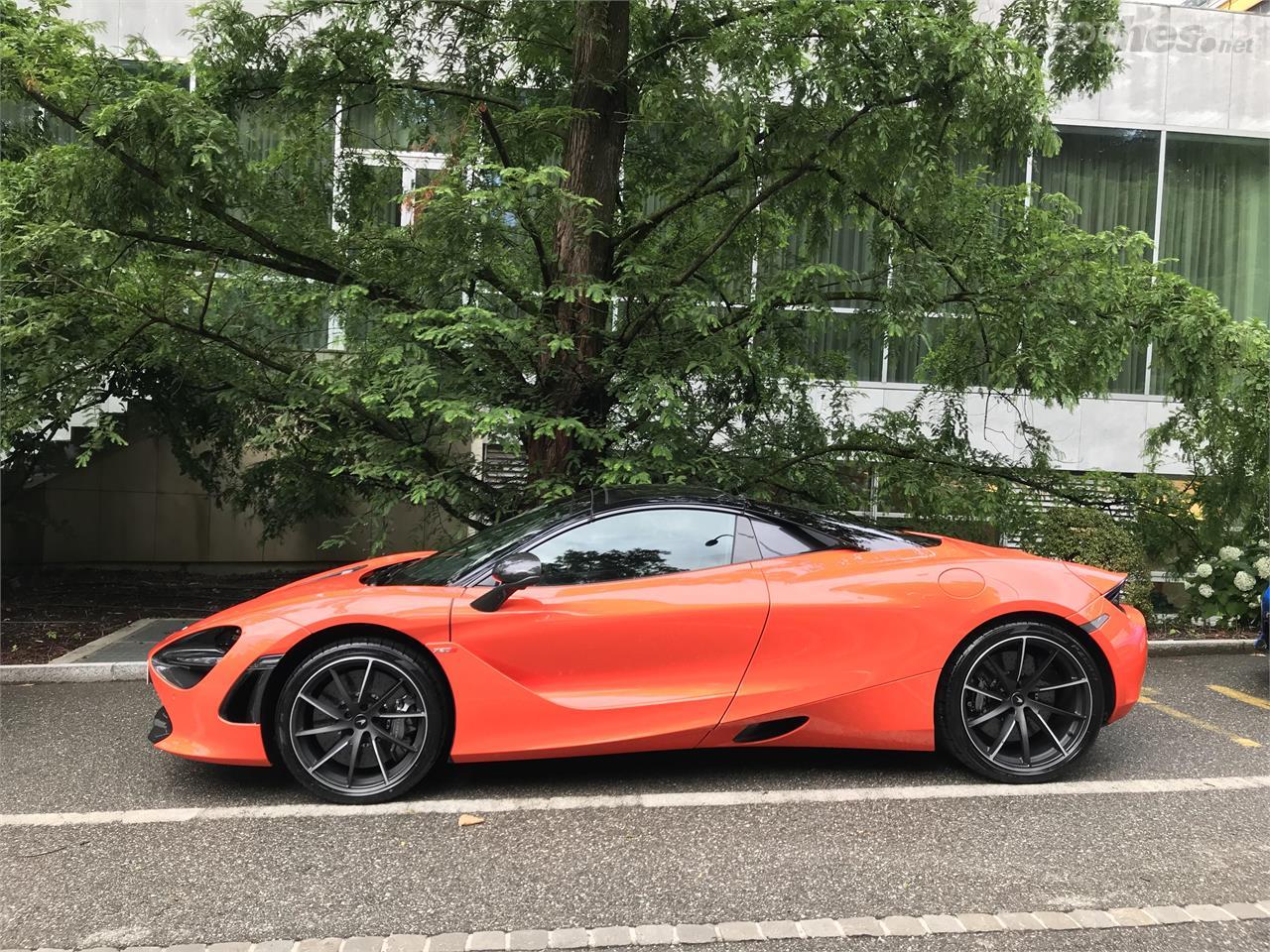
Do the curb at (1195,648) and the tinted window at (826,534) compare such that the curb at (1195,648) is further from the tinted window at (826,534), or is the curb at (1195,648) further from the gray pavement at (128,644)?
the gray pavement at (128,644)

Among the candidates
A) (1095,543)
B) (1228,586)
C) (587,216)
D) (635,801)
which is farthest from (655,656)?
(1228,586)

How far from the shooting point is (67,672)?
6012mm

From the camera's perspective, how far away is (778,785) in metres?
3.92

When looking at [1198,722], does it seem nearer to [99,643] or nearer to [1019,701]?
[1019,701]

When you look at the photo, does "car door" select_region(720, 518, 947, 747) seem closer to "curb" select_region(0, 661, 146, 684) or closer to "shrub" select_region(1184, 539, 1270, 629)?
"curb" select_region(0, 661, 146, 684)

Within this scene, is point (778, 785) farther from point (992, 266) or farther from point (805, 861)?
point (992, 266)

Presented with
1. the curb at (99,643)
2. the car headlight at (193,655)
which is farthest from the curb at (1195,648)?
the curb at (99,643)

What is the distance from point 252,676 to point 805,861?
2289 millimetres

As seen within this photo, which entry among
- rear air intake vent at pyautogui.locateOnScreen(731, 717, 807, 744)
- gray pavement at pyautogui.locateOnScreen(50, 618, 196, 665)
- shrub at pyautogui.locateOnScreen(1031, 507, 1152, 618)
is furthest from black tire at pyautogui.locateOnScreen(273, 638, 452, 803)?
shrub at pyautogui.locateOnScreen(1031, 507, 1152, 618)

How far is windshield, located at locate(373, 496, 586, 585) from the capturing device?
3988mm

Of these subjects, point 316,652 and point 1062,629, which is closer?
point 316,652

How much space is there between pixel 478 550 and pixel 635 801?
4.34ft

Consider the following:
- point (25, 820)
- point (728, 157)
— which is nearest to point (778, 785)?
point (25, 820)

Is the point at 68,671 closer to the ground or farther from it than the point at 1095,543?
closer to the ground
